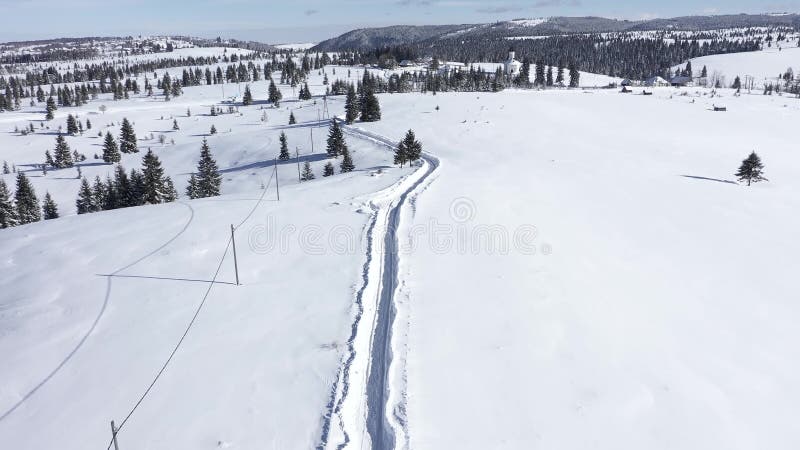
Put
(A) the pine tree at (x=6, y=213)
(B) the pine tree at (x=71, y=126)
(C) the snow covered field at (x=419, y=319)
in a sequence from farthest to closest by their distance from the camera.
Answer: (B) the pine tree at (x=71, y=126) → (A) the pine tree at (x=6, y=213) → (C) the snow covered field at (x=419, y=319)

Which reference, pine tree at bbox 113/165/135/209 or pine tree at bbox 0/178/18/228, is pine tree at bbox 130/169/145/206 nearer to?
pine tree at bbox 113/165/135/209

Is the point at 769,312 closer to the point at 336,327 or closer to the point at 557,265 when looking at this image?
the point at 557,265

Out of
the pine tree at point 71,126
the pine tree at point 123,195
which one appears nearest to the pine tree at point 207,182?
the pine tree at point 123,195

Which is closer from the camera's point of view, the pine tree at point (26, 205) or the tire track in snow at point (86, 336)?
the tire track in snow at point (86, 336)

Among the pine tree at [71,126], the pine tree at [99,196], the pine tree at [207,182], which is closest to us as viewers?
the pine tree at [207,182]

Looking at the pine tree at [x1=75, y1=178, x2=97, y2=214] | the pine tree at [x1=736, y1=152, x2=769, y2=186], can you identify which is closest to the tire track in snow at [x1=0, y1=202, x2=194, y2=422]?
the pine tree at [x1=75, y1=178, x2=97, y2=214]

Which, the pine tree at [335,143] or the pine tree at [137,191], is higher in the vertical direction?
the pine tree at [335,143]

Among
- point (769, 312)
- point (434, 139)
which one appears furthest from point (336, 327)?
point (434, 139)

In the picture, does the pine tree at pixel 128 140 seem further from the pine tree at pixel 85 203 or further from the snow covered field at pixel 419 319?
the snow covered field at pixel 419 319
